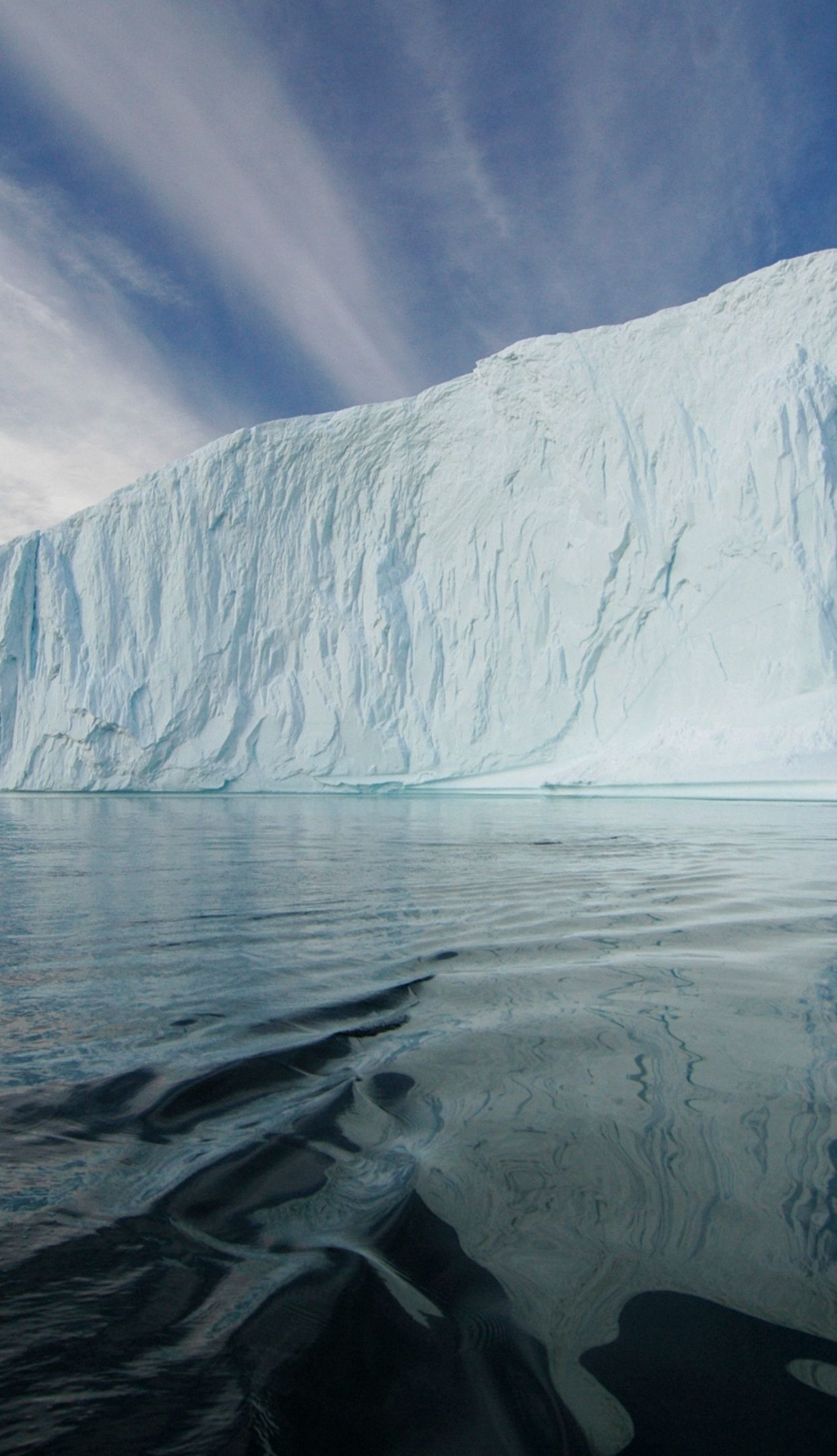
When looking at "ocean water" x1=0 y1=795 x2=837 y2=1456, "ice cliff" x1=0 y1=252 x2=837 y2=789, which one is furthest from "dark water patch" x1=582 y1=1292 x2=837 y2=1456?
"ice cliff" x1=0 y1=252 x2=837 y2=789

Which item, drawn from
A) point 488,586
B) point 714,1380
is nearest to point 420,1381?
point 714,1380

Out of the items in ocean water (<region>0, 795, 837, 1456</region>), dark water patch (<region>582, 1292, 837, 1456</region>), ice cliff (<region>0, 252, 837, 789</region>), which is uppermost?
ice cliff (<region>0, 252, 837, 789</region>)

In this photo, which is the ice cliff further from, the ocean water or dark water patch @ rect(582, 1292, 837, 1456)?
dark water patch @ rect(582, 1292, 837, 1456)

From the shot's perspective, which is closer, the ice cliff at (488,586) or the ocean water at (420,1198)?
the ocean water at (420,1198)

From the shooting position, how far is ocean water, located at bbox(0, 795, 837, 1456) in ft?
2.09

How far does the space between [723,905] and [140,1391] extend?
2957 mm

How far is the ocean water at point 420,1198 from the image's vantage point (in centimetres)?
64

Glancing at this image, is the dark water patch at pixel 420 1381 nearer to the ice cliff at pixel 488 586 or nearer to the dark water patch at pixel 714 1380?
the dark water patch at pixel 714 1380

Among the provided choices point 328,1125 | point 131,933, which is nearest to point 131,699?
point 131,933

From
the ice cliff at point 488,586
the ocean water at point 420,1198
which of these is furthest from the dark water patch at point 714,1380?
the ice cliff at point 488,586

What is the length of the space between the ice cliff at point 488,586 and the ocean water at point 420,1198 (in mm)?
14676

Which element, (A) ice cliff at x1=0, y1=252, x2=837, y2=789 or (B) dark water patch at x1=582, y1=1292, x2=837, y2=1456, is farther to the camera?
(A) ice cliff at x1=0, y1=252, x2=837, y2=789

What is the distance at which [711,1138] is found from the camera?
111 cm

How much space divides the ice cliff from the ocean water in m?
14.7
